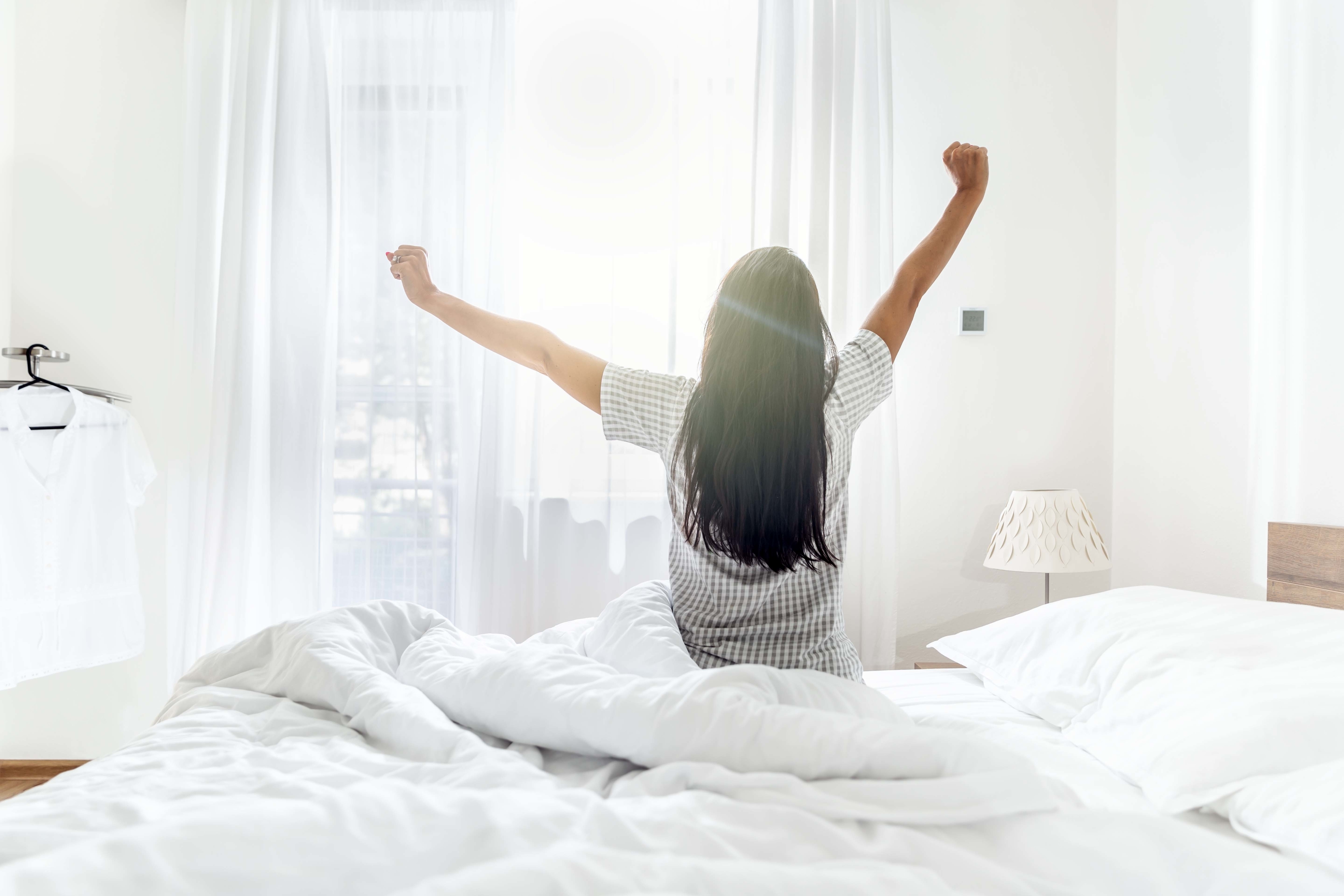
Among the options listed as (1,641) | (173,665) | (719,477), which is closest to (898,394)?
(719,477)

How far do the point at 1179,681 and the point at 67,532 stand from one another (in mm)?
2794

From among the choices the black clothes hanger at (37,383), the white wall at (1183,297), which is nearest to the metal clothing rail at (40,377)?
the black clothes hanger at (37,383)

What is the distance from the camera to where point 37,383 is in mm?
2250

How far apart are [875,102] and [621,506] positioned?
5.10 ft

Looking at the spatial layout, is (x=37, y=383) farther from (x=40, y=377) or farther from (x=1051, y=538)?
(x=1051, y=538)

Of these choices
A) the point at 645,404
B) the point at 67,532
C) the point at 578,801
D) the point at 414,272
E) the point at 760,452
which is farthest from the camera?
the point at 67,532

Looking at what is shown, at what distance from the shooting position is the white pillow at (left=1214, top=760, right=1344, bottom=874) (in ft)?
2.45

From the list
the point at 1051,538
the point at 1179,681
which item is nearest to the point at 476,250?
the point at 1051,538

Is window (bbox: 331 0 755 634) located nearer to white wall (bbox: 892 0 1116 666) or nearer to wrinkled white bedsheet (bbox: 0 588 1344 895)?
white wall (bbox: 892 0 1116 666)

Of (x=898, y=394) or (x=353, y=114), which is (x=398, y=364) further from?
(x=898, y=394)

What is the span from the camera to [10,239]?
248 cm

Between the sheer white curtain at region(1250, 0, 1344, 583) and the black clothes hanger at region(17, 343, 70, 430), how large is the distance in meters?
3.34

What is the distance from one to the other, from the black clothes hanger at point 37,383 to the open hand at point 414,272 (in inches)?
56.6

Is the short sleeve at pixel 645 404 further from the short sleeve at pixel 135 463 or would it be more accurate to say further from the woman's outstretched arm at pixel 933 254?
the short sleeve at pixel 135 463
